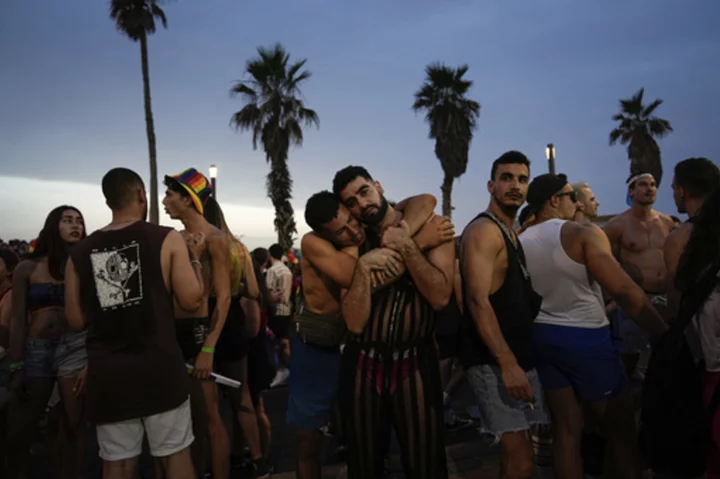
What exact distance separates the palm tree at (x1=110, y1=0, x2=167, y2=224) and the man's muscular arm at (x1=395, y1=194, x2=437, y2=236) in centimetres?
2332

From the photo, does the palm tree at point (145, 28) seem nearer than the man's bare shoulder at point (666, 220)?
No

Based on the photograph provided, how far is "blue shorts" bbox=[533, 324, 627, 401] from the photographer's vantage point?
11.1ft

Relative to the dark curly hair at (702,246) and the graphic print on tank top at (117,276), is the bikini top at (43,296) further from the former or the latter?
the dark curly hair at (702,246)

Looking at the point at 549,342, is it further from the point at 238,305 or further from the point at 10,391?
the point at 10,391

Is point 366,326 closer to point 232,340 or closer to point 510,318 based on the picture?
point 510,318

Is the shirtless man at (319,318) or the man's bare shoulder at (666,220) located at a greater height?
the man's bare shoulder at (666,220)

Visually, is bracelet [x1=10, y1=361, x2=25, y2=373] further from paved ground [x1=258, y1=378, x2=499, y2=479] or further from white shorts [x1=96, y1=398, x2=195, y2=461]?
paved ground [x1=258, y1=378, x2=499, y2=479]

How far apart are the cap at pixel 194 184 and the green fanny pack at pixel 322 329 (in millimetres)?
1250

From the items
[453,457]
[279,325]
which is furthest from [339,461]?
[279,325]

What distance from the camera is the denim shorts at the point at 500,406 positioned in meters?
3.05

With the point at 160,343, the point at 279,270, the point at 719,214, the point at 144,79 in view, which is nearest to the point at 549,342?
the point at 719,214

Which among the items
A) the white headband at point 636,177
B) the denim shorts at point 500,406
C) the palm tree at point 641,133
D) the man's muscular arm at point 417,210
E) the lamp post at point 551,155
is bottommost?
the denim shorts at point 500,406

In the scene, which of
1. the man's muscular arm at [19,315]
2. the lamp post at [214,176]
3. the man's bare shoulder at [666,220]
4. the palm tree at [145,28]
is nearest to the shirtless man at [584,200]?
the man's bare shoulder at [666,220]

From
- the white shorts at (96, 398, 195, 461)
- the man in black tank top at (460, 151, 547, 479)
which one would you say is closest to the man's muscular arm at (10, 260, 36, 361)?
the white shorts at (96, 398, 195, 461)
